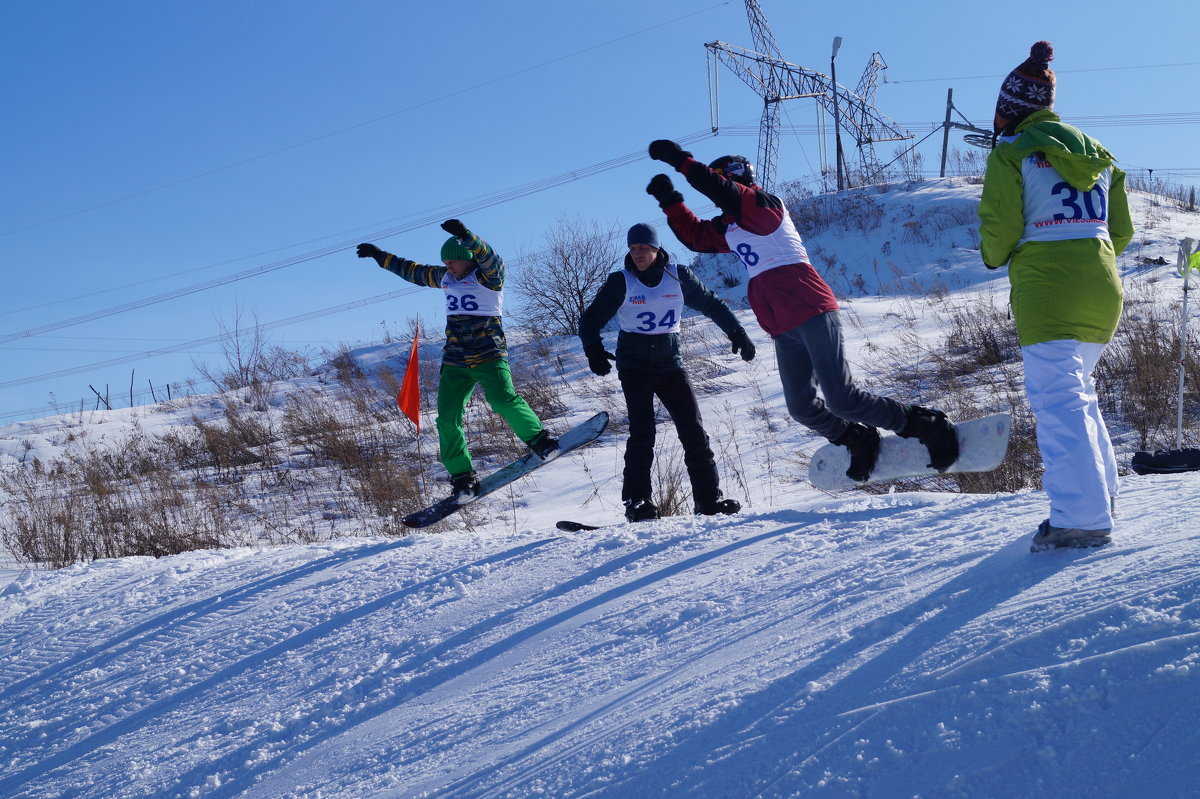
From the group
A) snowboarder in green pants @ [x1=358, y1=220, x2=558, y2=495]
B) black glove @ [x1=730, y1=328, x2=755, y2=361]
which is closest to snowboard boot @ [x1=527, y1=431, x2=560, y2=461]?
snowboarder in green pants @ [x1=358, y1=220, x2=558, y2=495]

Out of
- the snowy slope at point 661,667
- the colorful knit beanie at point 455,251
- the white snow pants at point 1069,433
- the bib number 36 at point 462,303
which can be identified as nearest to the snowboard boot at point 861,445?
the snowy slope at point 661,667

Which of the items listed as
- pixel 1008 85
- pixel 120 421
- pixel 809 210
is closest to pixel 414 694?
pixel 1008 85

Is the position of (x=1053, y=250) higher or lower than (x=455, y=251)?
lower

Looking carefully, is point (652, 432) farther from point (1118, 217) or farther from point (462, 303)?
point (1118, 217)

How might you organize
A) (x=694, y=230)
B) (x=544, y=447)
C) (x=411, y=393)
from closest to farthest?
(x=694, y=230), (x=544, y=447), (x=411, y=393)

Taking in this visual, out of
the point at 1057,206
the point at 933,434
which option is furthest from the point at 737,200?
the point at 933,434

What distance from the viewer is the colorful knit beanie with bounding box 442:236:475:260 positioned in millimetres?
5582

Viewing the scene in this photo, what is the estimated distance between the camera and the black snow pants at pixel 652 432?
16.2 ft

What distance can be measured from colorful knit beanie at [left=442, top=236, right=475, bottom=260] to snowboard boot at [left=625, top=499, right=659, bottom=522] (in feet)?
6.63

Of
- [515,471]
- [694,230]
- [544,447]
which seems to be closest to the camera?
[694,230]

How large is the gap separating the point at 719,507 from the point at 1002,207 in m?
2.52

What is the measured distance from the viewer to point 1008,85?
2.96 metres

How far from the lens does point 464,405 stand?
580cm

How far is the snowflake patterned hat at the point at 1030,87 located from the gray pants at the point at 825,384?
108 cm
